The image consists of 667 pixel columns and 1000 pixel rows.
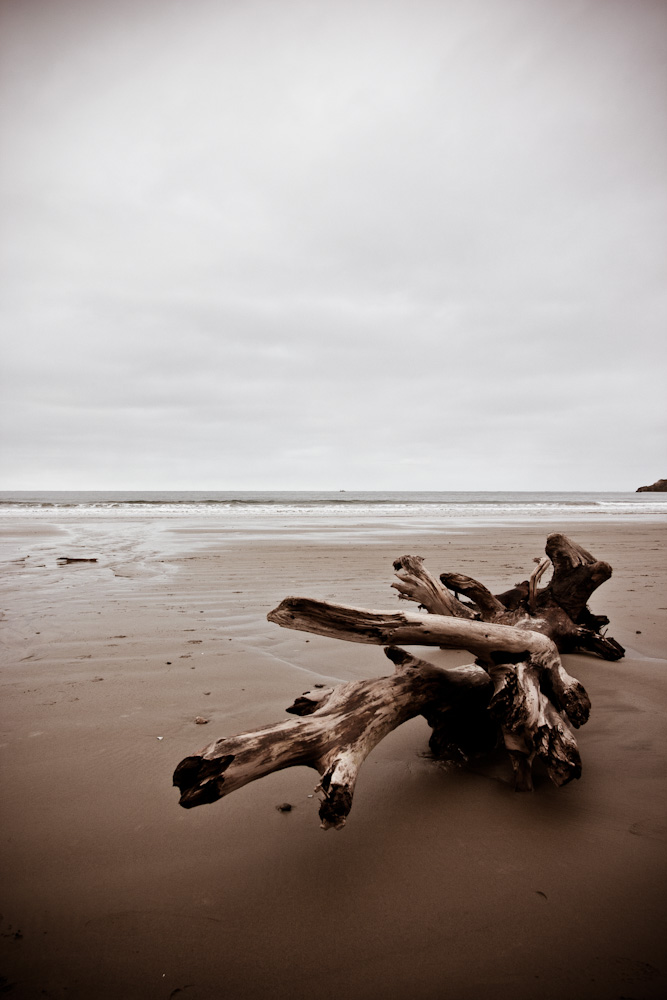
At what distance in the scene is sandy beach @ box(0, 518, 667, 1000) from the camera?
1.45 meters

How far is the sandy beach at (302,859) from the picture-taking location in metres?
1.45

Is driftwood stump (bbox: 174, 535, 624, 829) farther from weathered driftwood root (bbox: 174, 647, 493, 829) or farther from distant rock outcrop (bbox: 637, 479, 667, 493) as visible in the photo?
distant rock outcrop (bbox: 637, 479, 667, 493)

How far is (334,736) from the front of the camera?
6.40ft

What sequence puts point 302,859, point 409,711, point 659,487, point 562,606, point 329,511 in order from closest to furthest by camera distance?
point 302,859
point 409,711
point 562,606
point 329,511
point 659,487

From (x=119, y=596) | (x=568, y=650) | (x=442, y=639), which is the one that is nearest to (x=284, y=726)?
(x=442, y=639)

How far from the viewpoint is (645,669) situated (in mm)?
3727

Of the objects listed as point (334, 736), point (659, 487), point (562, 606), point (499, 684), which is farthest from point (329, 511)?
point (659, 487)

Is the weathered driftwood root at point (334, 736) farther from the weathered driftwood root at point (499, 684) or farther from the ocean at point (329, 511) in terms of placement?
the ocean at point (329, 511)

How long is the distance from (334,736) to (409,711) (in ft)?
1.57

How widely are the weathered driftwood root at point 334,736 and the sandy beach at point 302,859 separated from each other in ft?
1.14

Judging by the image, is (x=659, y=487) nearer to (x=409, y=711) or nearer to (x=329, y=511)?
(x=329, y=511)

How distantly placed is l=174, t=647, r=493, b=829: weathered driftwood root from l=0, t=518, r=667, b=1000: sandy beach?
35cm

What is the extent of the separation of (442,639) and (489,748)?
0.66 meters

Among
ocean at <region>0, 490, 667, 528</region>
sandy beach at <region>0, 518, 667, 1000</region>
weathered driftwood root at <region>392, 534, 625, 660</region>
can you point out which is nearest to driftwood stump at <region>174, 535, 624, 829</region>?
sandy beach at <region>0, 518, 667, 1000</region>
